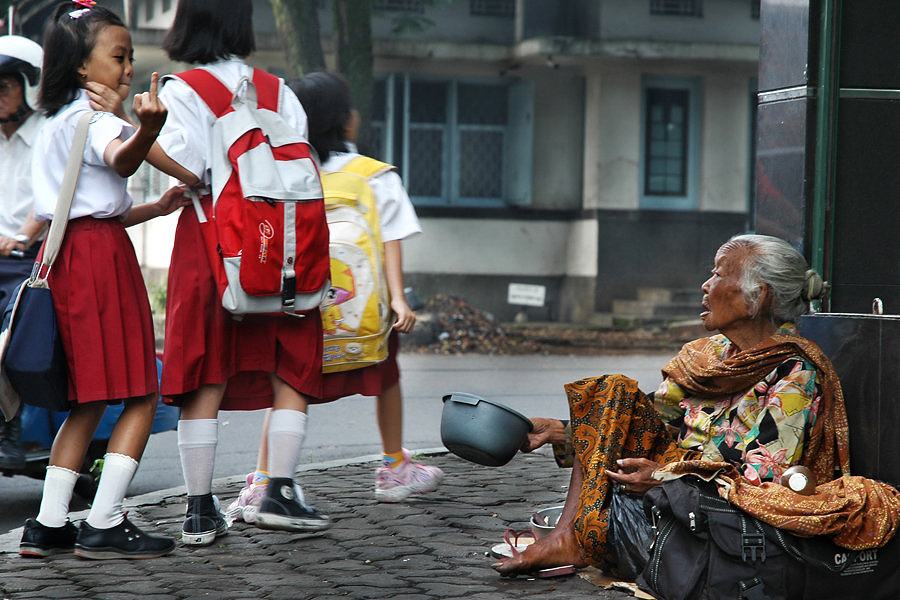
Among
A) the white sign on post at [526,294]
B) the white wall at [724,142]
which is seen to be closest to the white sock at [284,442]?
the white sign on post at [526,294]

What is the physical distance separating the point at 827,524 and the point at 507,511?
2.03 metres

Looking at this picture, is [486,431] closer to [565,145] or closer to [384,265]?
[384,265]

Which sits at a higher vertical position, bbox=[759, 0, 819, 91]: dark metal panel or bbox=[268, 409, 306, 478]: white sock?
bbox=[759, 0, 819, 91]: dark metal panel

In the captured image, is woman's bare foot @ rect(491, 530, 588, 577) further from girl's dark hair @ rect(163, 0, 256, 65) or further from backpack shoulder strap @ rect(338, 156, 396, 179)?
girl's dark hair @ rect(163, 0, 256, 65)

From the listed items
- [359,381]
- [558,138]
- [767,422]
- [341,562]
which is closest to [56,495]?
[341,562]

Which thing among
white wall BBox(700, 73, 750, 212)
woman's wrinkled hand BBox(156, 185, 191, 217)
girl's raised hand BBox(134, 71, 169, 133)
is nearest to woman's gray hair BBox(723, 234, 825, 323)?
girl's raised hand BBox(134, 71, 169, 133)

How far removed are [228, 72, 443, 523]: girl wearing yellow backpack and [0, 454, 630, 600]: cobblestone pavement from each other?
126 millimetres

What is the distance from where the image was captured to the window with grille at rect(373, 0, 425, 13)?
778 inches

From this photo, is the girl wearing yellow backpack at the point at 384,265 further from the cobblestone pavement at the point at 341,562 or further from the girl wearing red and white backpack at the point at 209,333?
the girl wearing red and white backpack at the point at 209,333

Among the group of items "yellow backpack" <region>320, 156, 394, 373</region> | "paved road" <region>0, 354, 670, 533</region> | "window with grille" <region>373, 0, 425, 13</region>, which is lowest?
"paved road" <region>0, 354, 670, 533</region>

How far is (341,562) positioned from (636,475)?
116 centimetres

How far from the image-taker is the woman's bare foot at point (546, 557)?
4.35 metres

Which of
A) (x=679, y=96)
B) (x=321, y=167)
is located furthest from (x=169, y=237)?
(x=321, y=167)

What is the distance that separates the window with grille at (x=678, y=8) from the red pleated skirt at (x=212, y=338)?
633 inches
